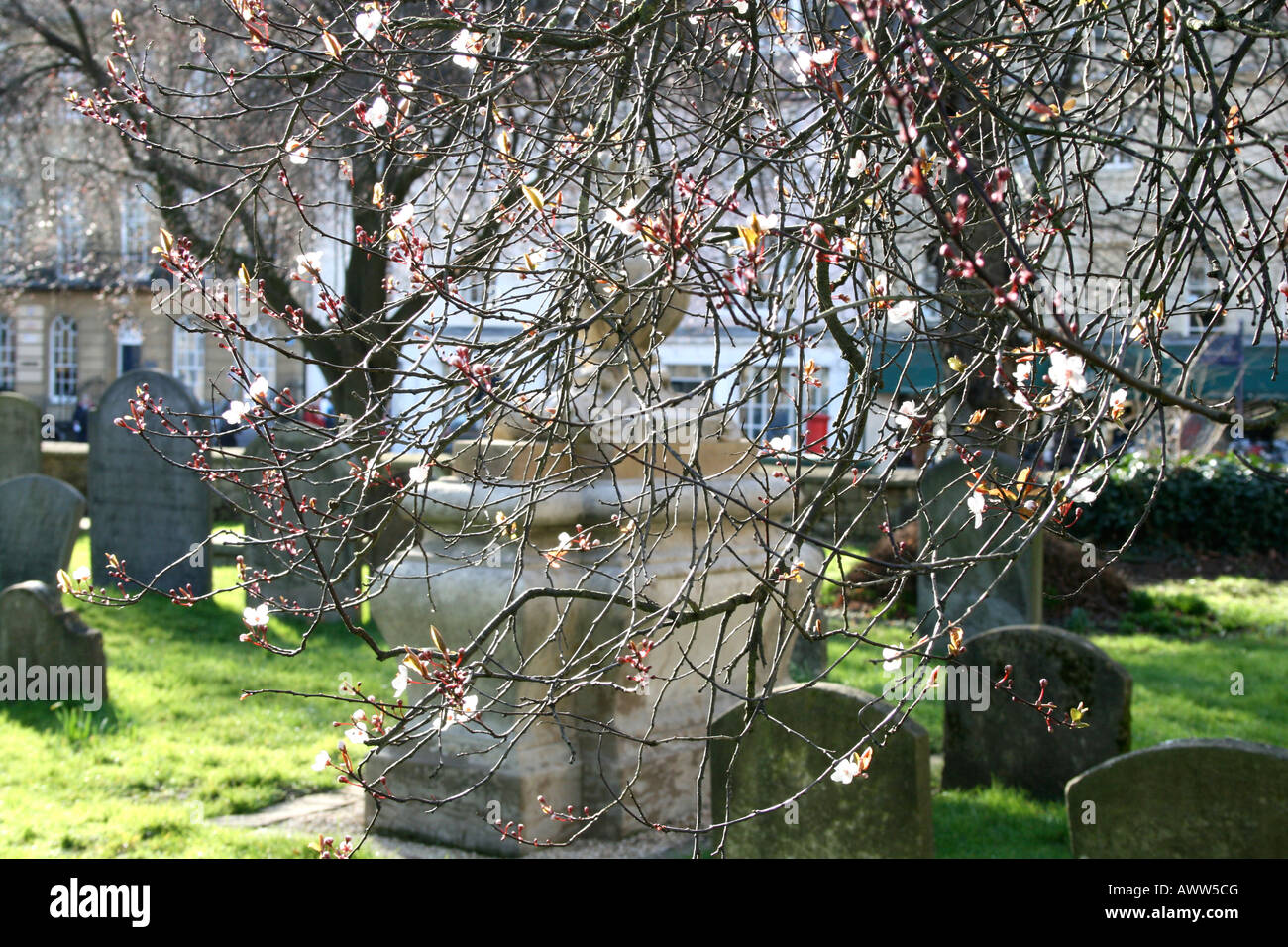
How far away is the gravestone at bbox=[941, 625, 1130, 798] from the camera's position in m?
5.70

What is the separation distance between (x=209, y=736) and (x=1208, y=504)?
11.6 metres

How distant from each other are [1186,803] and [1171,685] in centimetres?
521

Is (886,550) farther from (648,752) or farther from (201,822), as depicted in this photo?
(201,822)

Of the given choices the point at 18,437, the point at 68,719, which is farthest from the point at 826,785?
the point at 18,437

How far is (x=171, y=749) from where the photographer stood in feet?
22.0

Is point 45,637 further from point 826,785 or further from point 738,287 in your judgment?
point 738,287

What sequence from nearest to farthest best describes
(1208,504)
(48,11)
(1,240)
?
(48,11) → (1208,504) → (1,240)

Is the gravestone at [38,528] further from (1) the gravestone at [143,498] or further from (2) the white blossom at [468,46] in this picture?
(2) the white blossom at [468,46]

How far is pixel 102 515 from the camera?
1036 centimetres

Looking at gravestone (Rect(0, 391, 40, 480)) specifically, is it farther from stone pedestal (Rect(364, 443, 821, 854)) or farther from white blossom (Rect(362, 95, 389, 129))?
white blossom (Rect(362, 95, 389, 129))

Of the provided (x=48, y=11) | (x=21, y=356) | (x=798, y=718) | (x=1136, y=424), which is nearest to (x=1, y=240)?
(x=48, y=11)

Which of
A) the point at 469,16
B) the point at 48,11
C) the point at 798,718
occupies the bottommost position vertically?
the point at 798,718

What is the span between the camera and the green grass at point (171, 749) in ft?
17.6

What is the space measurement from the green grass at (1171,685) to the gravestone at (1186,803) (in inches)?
33.7
